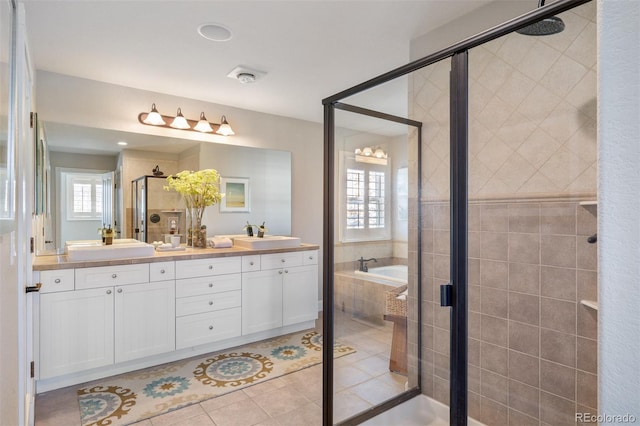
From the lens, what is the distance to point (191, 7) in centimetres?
203

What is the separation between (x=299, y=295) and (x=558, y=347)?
8.06 feet

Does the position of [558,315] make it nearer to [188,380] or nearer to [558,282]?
[558,282]

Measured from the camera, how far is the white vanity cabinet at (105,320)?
2.45 m

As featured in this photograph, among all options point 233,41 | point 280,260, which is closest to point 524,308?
point 280,260

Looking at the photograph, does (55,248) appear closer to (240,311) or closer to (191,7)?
(240,311)

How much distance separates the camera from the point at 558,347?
1.68 m

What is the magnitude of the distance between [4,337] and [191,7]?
6.00 feet

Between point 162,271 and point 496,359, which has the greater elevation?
point 162,271

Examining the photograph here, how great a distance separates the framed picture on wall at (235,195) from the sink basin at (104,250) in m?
1.00

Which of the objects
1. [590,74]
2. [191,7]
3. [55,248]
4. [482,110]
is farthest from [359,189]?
[55,248]

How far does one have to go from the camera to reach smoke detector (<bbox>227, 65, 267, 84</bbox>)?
2877 millimetres

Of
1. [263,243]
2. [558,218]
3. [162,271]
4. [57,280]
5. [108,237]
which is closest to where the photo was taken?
[558,218]

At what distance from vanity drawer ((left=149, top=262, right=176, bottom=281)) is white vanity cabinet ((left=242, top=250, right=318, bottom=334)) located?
649 millimetres

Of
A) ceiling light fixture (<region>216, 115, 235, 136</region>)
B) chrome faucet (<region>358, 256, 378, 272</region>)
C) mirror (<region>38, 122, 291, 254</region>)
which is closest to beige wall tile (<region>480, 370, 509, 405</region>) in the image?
chrome faucet (<region>358, 256, 378, 272</region>)
